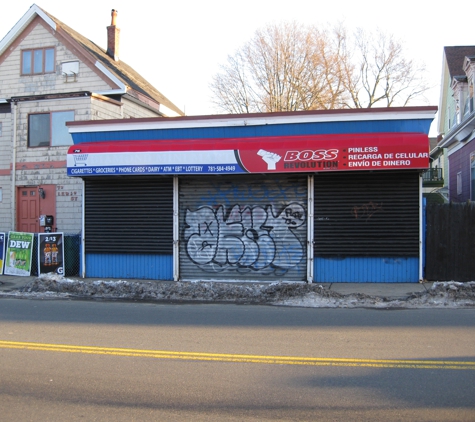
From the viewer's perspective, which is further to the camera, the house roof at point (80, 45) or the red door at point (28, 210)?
the house roof at point (80, 45)

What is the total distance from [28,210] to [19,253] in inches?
194

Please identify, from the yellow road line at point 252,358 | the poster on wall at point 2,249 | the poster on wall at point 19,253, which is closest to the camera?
the yellow road line at point 252,358

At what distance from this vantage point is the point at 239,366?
6.25m

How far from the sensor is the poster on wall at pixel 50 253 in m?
14.8

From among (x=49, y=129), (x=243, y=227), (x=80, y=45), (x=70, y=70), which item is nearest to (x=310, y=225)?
(x=243, y=227)

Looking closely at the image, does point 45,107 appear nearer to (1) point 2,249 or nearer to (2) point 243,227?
(1) point 2,249

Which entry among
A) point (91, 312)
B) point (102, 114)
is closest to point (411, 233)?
point (91, 312)

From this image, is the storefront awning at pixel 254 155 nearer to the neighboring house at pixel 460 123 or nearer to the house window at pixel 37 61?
the neighboring house at pixel 460 123

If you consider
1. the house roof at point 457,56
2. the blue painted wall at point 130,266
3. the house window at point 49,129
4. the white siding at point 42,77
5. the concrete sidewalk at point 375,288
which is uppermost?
the house roof at point 457,56

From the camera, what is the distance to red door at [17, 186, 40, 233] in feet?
64.3

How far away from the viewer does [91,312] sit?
10102 millimetres

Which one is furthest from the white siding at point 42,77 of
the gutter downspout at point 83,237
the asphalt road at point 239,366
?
the asphalt road at point 239,366

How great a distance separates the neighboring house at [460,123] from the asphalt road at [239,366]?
11.4m

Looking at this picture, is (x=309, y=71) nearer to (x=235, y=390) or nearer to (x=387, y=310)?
(x=387, y=310)
